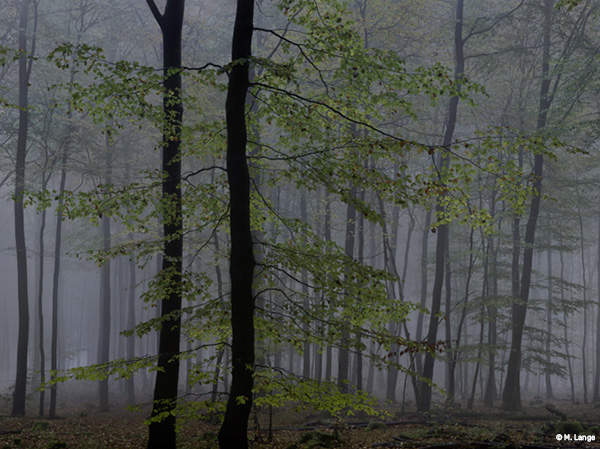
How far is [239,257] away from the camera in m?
6.46

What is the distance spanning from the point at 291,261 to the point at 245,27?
10.6ft

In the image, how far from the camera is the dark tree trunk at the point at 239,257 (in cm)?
641

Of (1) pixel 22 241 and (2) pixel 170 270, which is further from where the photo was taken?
(1) pixel 22 241

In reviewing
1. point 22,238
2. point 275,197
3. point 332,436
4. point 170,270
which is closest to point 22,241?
point 22,238

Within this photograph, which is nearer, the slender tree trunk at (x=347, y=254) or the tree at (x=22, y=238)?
the tree at (x=22, y=238)

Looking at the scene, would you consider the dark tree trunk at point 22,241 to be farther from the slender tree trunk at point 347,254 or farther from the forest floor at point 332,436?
the slender tree trunk at point 347,254

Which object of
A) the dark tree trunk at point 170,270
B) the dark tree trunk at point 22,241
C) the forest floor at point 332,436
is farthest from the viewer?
the dark tree trunk at point 22,241

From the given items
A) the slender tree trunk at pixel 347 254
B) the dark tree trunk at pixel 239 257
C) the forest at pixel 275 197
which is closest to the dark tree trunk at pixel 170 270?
the forest at pixel 275 197

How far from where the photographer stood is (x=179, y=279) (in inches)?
296

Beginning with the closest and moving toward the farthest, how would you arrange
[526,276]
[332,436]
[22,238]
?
[332,436]
[22,238]
[526,276]

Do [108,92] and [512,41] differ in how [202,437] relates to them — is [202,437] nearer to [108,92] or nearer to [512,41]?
[108,92]

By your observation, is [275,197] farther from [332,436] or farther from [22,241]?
[332,436]

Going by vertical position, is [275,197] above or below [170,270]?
above

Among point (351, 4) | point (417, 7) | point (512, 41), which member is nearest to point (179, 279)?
point (417, 7)
